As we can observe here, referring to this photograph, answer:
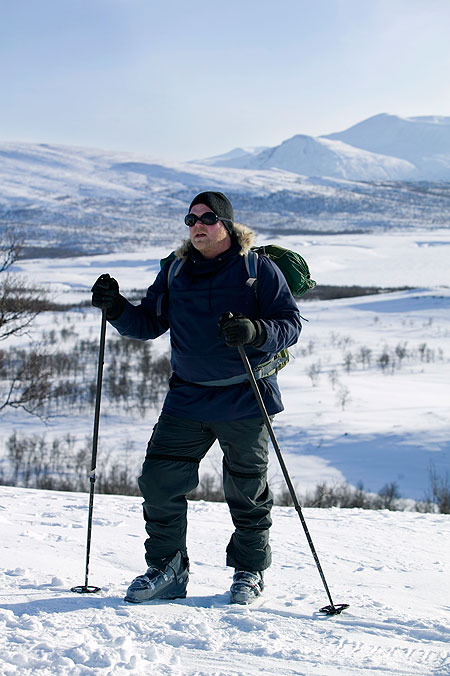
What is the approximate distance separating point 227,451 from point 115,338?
3646 cm

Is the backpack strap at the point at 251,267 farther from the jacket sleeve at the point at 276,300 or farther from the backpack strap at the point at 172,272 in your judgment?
the backpack strap at the point at 172,272

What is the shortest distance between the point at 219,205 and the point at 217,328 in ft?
1.74

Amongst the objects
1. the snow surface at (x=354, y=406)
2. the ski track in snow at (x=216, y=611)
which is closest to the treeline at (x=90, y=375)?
the snow surface at (x=354, y=406)

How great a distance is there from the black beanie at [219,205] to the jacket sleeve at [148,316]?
13.7 inches

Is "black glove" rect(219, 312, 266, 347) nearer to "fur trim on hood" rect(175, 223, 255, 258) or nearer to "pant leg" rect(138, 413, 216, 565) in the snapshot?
"fur trim on hood" rect(175, 223, 255, 258)

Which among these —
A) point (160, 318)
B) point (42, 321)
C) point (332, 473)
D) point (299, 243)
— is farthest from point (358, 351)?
point (299, 243)

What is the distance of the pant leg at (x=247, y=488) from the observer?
108 inches

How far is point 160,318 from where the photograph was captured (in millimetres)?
2963

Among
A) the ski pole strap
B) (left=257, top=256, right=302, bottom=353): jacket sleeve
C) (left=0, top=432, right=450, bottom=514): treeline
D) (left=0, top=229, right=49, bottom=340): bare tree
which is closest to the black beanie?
(left=257, top=256, right=302, bottom=353): jacket sleeve

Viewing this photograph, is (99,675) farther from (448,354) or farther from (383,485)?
(448,354)

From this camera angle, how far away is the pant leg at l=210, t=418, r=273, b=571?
2.74 meters

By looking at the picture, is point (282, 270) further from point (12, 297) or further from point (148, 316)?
point (12, 297)

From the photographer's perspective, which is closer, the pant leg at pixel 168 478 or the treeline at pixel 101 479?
the pant leg at pixel 168 478


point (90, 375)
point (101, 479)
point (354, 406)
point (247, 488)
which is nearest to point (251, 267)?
point (247, 488)
